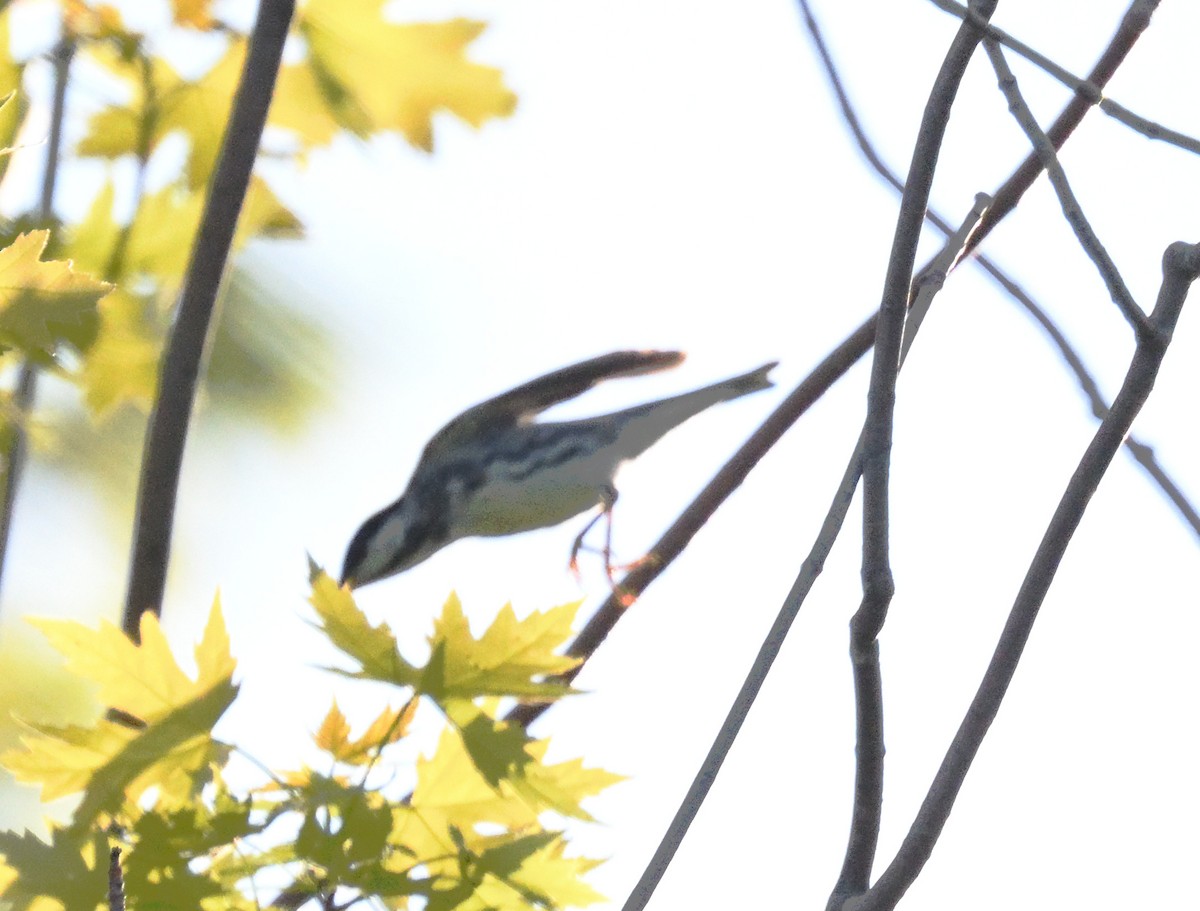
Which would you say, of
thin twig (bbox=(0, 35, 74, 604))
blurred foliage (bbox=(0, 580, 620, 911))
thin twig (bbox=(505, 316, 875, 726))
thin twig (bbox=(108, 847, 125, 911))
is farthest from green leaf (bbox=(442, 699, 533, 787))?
thin twig (bbox=(0, 35, 74, 604))

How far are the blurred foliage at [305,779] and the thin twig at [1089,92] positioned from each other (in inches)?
27.6

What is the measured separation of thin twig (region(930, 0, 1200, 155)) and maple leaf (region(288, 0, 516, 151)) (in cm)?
107

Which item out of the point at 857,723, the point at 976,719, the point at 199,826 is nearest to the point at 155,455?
the point at 199,826

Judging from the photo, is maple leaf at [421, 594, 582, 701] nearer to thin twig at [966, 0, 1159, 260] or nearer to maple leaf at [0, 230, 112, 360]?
maple leaf at [0, 230, 112, 360]

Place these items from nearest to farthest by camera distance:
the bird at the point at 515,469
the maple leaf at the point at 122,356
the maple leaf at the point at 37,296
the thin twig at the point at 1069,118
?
the maple leaf at the point at 37,296 → the thin twig at the point at 1069,118 → the maple leaf at the point at 122,356 → the bird at the point at 515,469

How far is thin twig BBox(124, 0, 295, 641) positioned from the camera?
173 centimetres

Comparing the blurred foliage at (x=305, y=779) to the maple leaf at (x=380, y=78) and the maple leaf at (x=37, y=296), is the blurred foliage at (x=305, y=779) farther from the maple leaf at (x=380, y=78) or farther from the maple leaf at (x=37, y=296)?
the maple leaf at (x=380, y=78)

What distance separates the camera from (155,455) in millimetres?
1736

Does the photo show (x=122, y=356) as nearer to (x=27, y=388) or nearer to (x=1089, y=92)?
(x=27, y=388)

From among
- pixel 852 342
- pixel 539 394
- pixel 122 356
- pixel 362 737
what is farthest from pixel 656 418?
pixel 362 737

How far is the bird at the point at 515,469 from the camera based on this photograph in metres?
2.89

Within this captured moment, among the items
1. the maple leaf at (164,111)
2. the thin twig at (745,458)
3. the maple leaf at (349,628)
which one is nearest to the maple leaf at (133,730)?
the maple leaf at (349,628)

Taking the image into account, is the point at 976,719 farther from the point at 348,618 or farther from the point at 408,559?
the point at 408,559

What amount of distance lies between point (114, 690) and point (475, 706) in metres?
0.35
